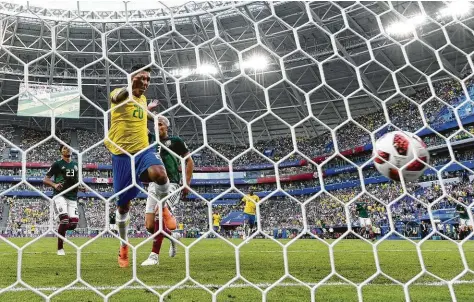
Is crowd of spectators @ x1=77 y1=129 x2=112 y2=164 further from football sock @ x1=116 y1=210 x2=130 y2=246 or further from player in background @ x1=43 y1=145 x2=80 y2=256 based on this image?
football sock @ x1=116 y1=210 x2=130 y2=246

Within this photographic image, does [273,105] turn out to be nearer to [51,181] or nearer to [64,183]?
[64,183]

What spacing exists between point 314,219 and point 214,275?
18.2 metres

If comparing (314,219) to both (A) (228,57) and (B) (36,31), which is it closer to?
(A) (228,57)

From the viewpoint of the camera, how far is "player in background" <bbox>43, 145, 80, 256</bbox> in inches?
206

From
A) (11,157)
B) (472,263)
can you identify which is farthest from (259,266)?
Answer: (11,157)

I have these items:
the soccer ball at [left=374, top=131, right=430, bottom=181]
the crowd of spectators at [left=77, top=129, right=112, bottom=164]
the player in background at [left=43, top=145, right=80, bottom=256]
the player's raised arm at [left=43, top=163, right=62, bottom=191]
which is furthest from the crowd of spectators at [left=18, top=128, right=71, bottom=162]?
the soccer ball at [left=374, top=131, right=430, bottom=181]

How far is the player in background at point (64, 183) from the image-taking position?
5.23 metres

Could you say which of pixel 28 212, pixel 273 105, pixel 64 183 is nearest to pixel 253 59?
pixel 273 105

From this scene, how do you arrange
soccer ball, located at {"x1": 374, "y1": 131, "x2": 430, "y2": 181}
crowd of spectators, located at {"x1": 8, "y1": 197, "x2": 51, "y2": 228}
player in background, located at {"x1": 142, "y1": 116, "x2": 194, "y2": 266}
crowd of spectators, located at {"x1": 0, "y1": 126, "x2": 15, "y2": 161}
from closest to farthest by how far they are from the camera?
soccer ball, located at {"x1": 374, "y1": 131, "x2": 430, "y2": 181} < player in background, located at {"x1": 142, "y1": 116, "x2": 194, "y2": 266} < crowd of spectators, located at {"x1": 8, "y1": 197, "x2": 51, "y2": 228} < crowd of spectators, located at {"x1": 0, "y1": 126, "x2": 15, "y2": 161}

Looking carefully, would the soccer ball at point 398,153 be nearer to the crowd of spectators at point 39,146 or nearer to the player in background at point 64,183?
the player in background at point 64,183

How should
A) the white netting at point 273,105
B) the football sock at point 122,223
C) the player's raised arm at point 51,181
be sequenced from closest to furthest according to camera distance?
the football sock at point 122,223, the player's raised arm at point 51,181, the white netting at point 273,105

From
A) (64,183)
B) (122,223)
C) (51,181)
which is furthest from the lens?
(64,183)

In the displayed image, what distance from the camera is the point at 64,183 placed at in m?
5.25

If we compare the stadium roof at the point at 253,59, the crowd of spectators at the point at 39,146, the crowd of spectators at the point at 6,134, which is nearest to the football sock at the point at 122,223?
the stadium roof at the point at 253,59
